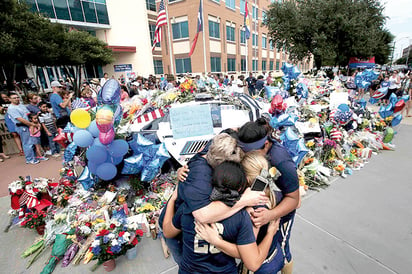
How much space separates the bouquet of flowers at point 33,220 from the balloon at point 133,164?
3.94 ft

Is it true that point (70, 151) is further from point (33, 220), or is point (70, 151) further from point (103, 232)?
point (103, 232)

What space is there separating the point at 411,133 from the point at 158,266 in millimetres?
8097

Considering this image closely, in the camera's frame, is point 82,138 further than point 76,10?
No

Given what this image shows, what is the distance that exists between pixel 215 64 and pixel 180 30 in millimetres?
5312

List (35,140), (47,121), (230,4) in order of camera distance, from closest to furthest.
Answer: (35,140) < (47,121) < (230,4)

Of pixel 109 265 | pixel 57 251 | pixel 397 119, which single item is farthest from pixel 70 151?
pixel 397 119

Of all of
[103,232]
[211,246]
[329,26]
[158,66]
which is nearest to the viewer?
[211,246]

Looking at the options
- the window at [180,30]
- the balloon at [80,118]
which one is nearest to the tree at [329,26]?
the window at [180,30]

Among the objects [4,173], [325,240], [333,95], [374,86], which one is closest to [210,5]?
[374,86]

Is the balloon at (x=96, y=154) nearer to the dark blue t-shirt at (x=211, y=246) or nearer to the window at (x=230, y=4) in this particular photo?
the dark blue t-shirt at (x=211, y=246)

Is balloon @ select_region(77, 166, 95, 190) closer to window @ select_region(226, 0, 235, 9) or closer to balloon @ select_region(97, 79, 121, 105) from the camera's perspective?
balloon @ select_region(97, 79, 121, 105)

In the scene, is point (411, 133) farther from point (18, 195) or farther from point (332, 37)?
point (332, 37)

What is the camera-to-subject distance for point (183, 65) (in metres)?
24.4

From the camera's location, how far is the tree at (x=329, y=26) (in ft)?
46.4
